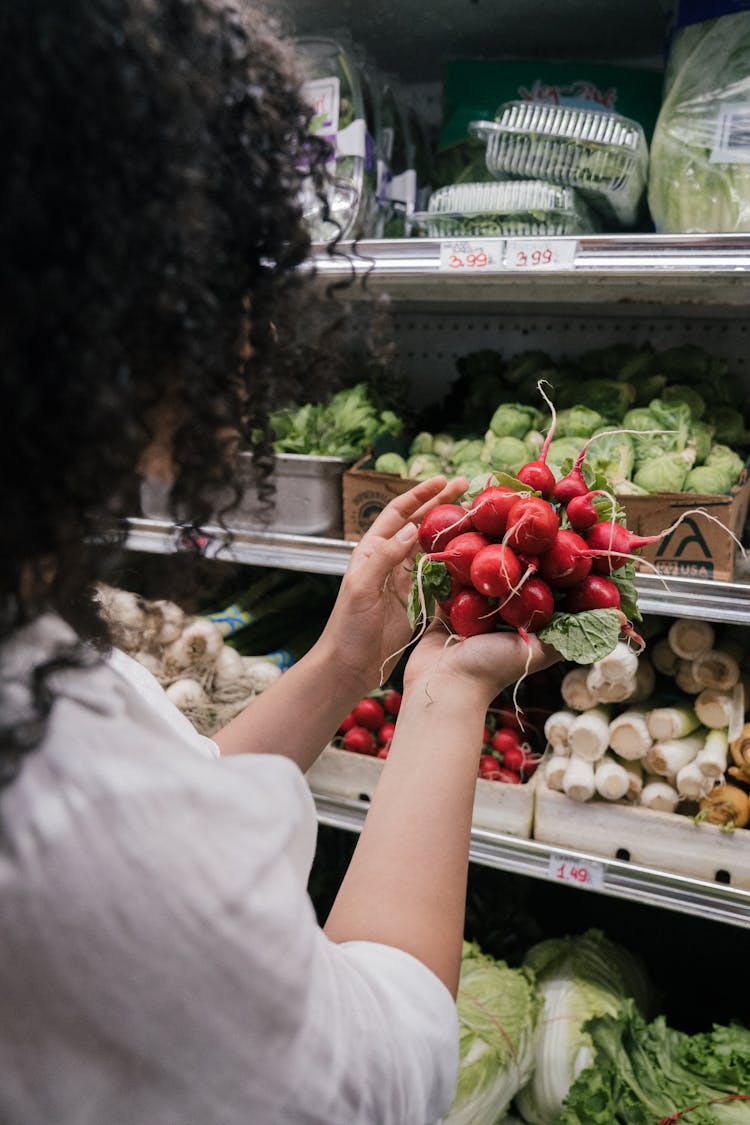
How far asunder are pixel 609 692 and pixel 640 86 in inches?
49.3

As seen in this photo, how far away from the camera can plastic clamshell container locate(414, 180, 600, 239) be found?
5.09 feet

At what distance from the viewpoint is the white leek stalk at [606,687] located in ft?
5.44

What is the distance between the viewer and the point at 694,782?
5.27 ft

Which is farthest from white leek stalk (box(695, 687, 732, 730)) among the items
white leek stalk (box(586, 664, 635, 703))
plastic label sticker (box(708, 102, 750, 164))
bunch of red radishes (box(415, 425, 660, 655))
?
plastic label sticker (box(708, 102, 750, 164))

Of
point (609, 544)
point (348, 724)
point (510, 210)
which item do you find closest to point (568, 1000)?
point (348, 724)

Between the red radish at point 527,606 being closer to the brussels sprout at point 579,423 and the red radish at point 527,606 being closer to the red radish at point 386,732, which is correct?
the brussels sprout at point 579,423

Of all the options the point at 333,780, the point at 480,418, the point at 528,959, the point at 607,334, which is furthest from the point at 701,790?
the point at 607,334

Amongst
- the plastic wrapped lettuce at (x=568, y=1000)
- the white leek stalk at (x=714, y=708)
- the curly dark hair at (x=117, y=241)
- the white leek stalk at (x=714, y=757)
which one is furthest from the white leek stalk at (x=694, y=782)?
the curly dark hair at (x=117, y=241)

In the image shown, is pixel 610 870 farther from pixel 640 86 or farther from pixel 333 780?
pixel 640 86

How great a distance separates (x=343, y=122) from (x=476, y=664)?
1.32 m

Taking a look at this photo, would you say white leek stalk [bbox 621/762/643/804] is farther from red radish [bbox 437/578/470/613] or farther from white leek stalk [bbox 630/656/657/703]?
red radish [bbox 437/578/470/613]

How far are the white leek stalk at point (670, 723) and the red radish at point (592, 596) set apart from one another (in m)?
0.61

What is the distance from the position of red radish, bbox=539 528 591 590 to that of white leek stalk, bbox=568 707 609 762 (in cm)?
61

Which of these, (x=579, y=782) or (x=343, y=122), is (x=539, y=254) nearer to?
(x=343, y=122)
